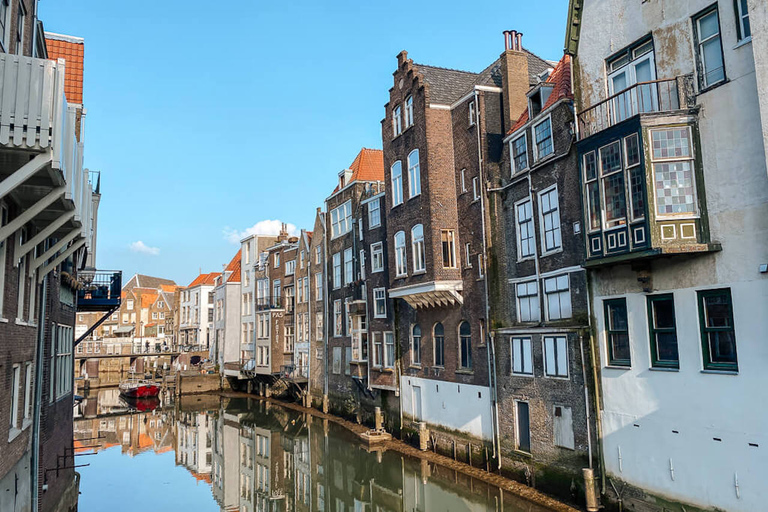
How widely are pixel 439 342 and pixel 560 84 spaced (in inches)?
507

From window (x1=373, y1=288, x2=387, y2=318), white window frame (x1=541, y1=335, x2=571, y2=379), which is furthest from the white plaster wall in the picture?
window (x1=373, y1=288, x2=387, y2=318)

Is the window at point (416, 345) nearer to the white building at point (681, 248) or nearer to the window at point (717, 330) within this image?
the white building at point (681, 248)

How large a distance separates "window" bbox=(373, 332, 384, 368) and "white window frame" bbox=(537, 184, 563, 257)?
15.0 m

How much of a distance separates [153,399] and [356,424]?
34.0 meters

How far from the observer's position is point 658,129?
1546cm

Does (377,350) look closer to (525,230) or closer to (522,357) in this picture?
(522,357)

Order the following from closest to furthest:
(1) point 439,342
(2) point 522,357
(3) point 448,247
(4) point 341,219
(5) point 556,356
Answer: (5) point 556,356 < (2) point 522,357 < (3) point 448,247 < (1) point 439,342 < (4) point 341,219

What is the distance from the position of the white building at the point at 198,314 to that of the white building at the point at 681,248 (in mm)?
72296

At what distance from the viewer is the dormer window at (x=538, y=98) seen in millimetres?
22016

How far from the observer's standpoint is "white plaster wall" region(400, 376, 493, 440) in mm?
24062

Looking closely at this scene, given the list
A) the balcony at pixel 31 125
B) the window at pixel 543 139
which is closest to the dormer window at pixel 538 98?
the window at pixel 543 139

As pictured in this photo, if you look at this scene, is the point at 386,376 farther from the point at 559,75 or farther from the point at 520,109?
the point at 559,75

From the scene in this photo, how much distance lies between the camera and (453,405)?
26.3 metres

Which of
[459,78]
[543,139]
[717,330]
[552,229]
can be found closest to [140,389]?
[459,78]
